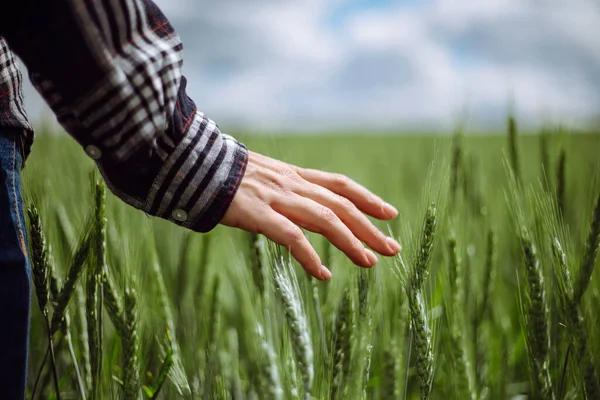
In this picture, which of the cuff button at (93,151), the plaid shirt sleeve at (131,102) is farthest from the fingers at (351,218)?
the cuff button at (93,151)

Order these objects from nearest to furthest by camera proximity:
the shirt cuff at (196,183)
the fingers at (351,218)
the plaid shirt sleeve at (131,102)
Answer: the plaid shirt sleeve at (131,102) < the shirt cuff at (196,183) < the fingers at (351,218)

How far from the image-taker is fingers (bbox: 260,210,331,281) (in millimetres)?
702

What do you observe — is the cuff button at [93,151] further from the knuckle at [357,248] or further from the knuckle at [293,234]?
the knuckle at [357,248]

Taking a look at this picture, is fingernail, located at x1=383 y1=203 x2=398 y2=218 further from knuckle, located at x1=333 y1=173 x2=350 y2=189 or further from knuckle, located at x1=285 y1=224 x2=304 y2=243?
knuckle, located at x1=285 y1=224 x2=304 y2=243

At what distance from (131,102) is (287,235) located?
0.29 meters

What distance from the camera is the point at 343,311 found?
32.6 inches

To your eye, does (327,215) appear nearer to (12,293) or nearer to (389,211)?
(389,211)

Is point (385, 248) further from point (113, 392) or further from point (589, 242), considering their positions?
point (113, 392)

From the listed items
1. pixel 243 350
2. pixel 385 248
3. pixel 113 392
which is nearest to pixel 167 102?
pixel 385 248

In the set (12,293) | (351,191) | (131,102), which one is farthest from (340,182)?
(12,293)

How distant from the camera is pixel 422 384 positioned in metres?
0.74

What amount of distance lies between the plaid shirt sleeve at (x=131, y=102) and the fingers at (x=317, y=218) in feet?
0.30

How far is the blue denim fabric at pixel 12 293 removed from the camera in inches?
22.5

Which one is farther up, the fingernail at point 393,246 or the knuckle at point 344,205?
the knuckle at point 344,205
